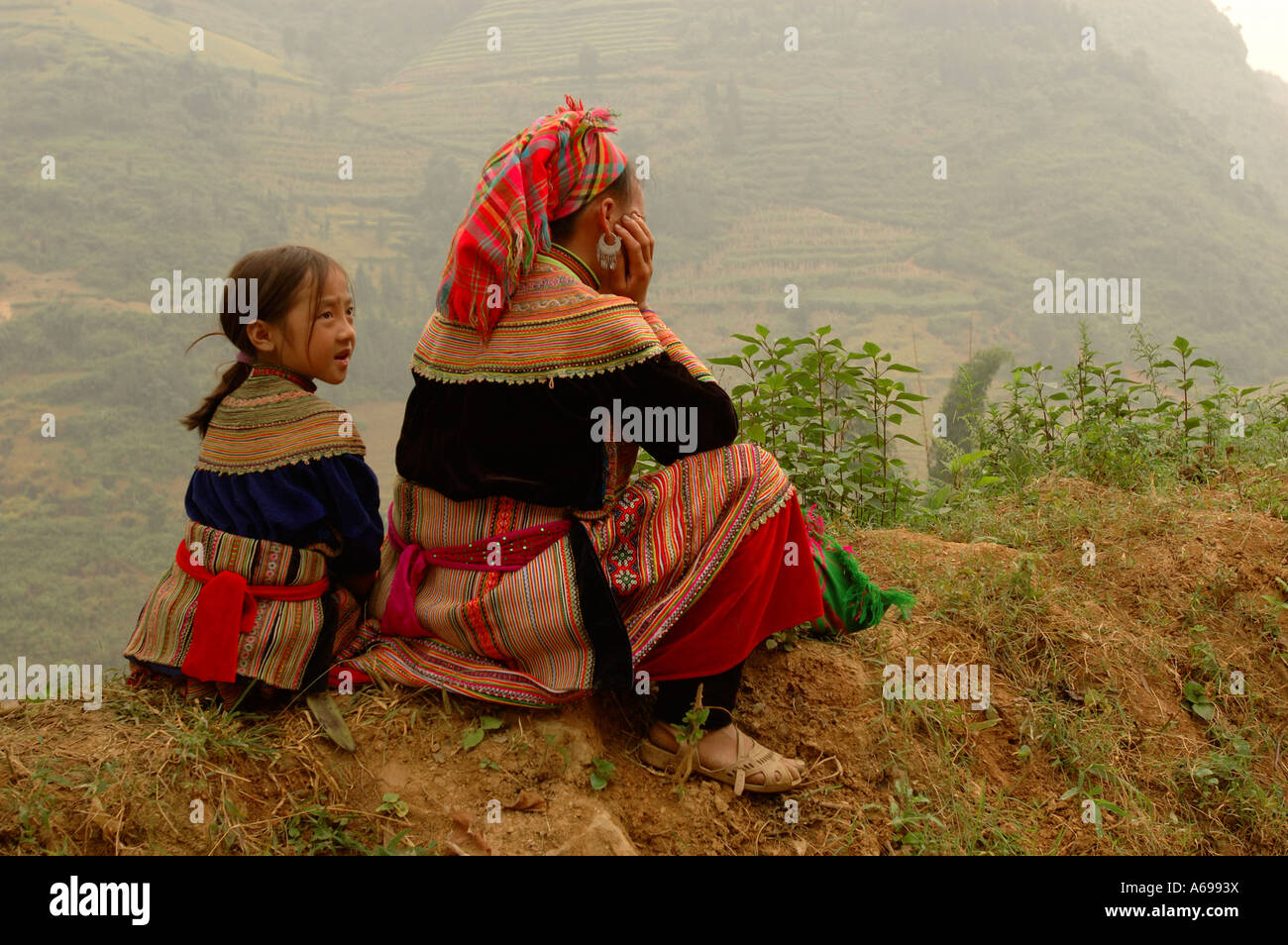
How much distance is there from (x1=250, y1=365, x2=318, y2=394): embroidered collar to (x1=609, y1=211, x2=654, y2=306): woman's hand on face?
789 millimetres

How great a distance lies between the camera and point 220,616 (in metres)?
2.12

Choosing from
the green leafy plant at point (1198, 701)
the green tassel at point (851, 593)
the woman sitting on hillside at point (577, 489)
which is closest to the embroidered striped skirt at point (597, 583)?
the woman sitting on hillside at point (577, 489)

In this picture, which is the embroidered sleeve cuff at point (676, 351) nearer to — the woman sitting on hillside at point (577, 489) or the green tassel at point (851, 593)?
the woman sitting on hillside at point (577, 489)

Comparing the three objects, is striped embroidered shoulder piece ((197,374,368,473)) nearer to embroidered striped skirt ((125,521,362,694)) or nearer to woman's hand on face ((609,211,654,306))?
embroidered striped skirt ((125,521,362,694))

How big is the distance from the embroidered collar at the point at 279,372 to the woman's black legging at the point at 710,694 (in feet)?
3.77

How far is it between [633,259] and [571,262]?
15cm

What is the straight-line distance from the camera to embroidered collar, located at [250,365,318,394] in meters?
2.25

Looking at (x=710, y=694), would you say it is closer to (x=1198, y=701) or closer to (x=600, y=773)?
(x=600, y=773)

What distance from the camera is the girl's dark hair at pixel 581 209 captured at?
89.9 inches

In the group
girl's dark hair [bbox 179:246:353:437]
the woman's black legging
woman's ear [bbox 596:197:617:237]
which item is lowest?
the woman's black legging

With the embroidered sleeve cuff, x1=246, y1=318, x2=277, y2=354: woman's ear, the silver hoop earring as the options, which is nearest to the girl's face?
x1=246, y1=318, x2=277, y2=354: woman's ear

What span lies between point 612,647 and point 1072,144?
9449 cm
